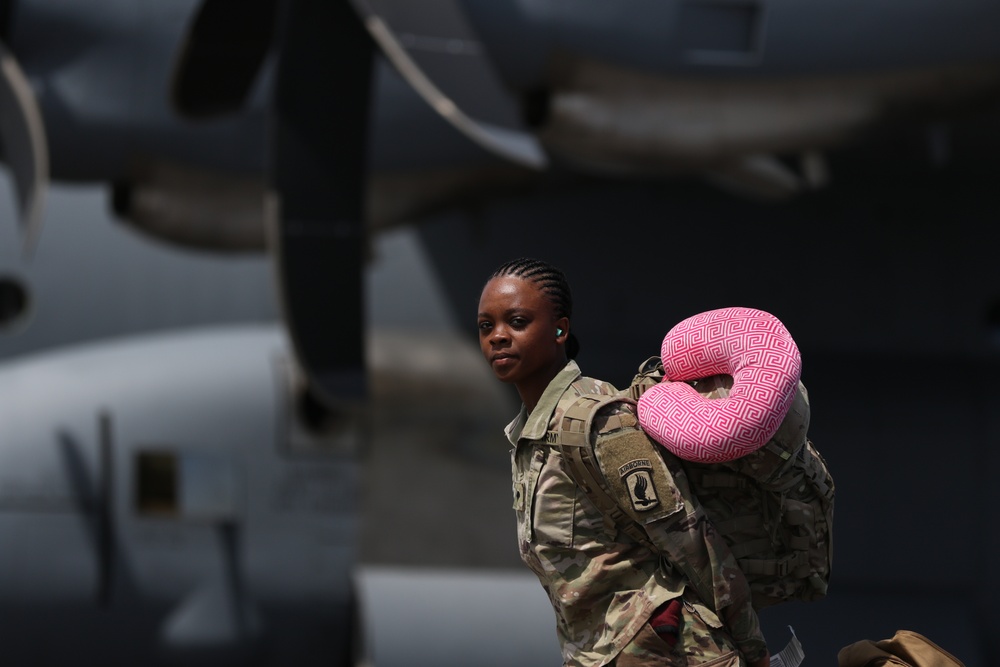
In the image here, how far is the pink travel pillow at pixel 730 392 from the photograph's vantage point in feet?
5.18

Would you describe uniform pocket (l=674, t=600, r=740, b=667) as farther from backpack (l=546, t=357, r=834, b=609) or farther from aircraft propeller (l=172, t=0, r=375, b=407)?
aircraft propeller (l=172, t=0, r=375, b=407)

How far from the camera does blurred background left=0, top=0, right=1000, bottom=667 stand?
5691 millimetres

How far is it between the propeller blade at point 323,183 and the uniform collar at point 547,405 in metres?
3.47

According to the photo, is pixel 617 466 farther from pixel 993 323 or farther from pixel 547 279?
pixel 993 323

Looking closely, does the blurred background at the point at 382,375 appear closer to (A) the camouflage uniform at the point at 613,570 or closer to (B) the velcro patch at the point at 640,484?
(A) the camouflage uniform at the point at 613,570

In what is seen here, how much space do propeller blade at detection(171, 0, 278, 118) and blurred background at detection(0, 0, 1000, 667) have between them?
0.01 m

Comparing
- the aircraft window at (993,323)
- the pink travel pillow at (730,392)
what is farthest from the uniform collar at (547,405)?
the aircraft window at (993,323)

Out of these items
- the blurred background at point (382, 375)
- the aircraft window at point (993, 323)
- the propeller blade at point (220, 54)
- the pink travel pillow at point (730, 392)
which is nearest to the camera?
the pink travel pillow at point (730, 392)

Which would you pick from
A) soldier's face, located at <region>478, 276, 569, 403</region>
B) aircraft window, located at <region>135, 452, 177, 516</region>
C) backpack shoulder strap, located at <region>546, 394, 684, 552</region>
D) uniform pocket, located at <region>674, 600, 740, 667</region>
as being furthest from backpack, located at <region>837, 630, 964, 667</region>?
aircraft window, located at <region>135, 452, 177, 516</region>

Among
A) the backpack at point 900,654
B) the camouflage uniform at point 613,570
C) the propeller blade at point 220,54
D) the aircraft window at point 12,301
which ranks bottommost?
the aircraft window at point 12,301

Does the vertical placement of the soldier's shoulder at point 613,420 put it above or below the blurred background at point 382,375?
above

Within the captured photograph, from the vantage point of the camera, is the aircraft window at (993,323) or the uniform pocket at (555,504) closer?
the uniform pocket at (555,504)

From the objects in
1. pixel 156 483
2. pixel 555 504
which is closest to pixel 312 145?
pixel 156 483

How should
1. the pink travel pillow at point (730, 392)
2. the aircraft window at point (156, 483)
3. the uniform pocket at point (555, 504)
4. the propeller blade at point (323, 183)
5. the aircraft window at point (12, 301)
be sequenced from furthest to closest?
the aircraft window at point (12, 301), the aircraft window at point (156, 483), the propeller blade at point (323, 183), the uniform pocket at point (555, 504), the pink travel pillow at point (730, 392)
